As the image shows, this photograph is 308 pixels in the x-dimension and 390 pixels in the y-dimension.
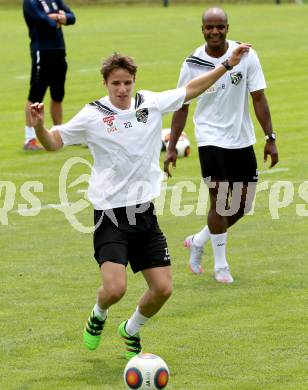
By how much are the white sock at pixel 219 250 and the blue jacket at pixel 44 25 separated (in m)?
8.66

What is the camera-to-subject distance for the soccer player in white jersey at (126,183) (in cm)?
889

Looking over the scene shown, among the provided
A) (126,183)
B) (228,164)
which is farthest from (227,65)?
(228,164)

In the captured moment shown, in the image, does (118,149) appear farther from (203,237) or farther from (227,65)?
(203,237)

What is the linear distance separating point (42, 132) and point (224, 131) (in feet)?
10.8

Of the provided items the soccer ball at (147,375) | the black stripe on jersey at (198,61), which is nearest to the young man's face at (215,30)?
the black stripe on jersey at (198,61)

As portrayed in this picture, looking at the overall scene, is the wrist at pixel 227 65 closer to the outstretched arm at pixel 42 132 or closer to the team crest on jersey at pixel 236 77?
the outstretched arm at pixel 42 132

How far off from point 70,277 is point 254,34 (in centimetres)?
2676

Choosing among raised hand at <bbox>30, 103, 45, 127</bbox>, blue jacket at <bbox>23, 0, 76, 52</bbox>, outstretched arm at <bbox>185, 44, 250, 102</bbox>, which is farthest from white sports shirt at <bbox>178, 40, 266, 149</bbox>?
blue jacket at <bbox>23, 0, 76, 52</bbox>

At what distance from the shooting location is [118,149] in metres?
8.95

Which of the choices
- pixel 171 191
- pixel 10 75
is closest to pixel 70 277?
pixel 171 191

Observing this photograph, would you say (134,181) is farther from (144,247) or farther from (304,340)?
(304,340)

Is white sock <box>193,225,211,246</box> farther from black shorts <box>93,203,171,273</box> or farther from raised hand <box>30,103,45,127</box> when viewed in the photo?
raised hand <box>30,103,45,127</box>

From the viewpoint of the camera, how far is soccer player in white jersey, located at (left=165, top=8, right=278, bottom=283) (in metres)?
11.4

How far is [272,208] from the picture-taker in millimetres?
15414
